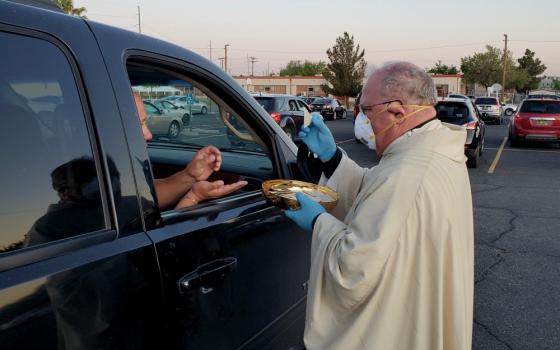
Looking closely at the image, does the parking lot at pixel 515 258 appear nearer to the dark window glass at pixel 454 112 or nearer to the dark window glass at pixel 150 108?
the dark window glass at pixel 150 108

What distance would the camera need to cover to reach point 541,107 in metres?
16.4

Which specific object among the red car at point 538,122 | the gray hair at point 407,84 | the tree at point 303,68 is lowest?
the red car at point 538,122

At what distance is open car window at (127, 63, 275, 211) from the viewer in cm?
220

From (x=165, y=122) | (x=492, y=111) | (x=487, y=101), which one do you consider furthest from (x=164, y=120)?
(x=487, y=101)

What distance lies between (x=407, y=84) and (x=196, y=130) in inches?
63.4

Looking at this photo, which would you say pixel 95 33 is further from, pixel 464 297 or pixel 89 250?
pixel 464 297

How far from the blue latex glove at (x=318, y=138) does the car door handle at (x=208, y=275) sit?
0.68 m

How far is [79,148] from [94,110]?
12cm

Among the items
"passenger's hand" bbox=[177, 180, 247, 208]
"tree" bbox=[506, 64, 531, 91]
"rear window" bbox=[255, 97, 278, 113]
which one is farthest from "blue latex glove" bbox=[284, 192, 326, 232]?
"tree" bbox=[506, 64, 531, 91]

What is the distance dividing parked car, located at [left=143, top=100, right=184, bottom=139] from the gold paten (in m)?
0.92

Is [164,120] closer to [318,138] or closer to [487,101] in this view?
[318,138]

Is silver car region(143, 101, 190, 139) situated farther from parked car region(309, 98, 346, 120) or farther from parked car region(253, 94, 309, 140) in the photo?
parked car region(309, 98, 346, 120)

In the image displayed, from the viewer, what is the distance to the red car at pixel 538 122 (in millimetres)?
15844

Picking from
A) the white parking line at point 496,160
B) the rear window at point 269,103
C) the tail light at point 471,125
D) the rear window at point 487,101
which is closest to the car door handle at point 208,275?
the white parking line at point 496,160
